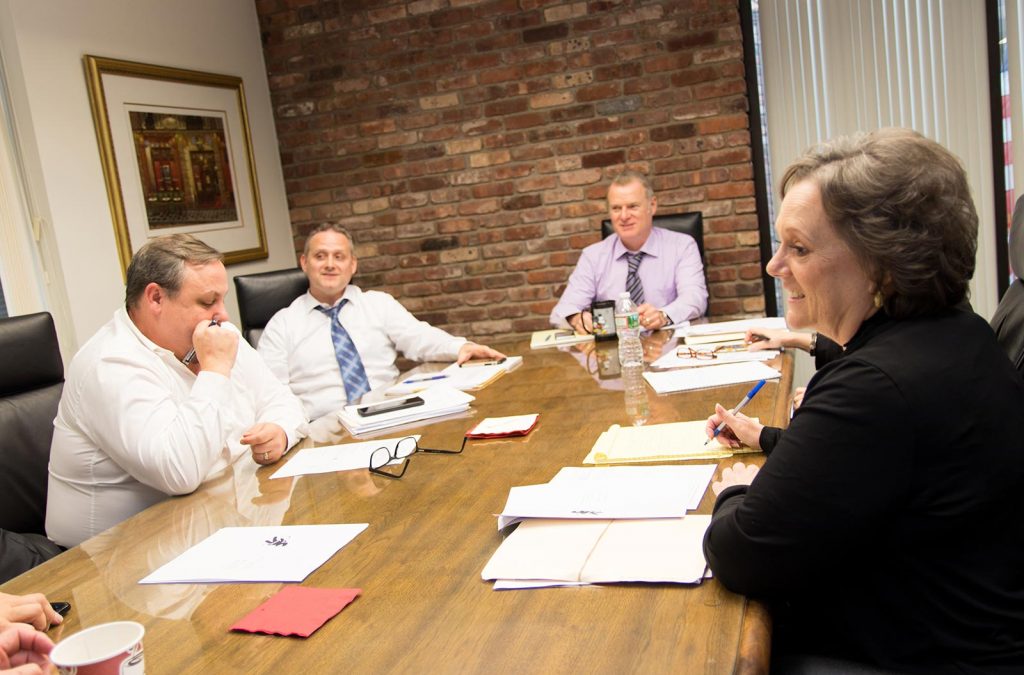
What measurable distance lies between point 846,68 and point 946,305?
3.15 metres

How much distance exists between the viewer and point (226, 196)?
408 centimetres

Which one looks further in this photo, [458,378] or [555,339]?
[555,339]

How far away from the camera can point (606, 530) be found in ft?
3.99

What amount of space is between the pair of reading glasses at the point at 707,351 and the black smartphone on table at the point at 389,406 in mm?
818

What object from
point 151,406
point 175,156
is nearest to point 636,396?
point 151,406

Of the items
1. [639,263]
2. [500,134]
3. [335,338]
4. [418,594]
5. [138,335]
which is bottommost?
[418,594]

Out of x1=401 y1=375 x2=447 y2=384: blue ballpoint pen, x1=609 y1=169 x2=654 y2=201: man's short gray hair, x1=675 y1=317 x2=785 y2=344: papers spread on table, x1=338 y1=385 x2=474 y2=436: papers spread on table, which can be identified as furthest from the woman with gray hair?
x1=609 y1=169 x2=654 y2=201: man's short gray hair

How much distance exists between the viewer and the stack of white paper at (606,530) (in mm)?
1095

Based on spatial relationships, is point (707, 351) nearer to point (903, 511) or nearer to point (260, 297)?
point (903, 511)

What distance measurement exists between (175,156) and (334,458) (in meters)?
2.51

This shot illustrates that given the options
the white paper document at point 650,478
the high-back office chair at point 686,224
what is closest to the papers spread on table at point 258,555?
the white paper document at point 650,478

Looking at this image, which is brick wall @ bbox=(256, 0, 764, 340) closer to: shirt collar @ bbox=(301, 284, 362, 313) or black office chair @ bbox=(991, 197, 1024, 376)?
shirt collar @ bbox=(301, 284, 362, 313)

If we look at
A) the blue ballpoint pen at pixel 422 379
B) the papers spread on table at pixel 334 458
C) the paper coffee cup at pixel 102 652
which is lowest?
the papers spread on table at pixel 334 458

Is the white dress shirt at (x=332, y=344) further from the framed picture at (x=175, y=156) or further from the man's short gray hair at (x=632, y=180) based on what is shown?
the man's short gray hair at (x=632, y=180)
